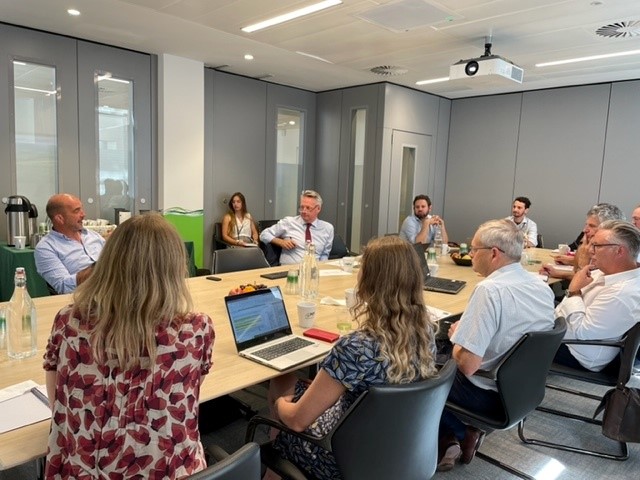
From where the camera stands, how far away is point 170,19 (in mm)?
4457

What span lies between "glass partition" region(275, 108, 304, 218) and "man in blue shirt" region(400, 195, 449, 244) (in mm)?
2618

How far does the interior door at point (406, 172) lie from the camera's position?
7.25m

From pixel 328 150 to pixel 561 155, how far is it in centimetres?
341

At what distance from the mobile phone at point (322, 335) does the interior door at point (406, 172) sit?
17.3ft

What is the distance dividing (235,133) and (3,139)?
2836 millimetres

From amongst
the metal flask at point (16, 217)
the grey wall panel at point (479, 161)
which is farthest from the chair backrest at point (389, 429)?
the grey wall panel at point (479, 161)

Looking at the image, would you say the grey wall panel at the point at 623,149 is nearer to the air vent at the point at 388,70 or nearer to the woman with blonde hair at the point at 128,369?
the air vent at the point at 388,70

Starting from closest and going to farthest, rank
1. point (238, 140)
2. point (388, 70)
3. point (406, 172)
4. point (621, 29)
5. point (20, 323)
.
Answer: point (20, 323) → point (621, 29) → point (388, 70) → point (238, 140) → point (406, 172)

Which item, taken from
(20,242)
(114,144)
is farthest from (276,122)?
(20,242)

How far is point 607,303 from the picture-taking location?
245 cm

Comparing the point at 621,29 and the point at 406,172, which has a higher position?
the point at 621,29

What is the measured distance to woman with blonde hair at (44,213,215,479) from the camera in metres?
1.16

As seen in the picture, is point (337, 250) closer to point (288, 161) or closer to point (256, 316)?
point (256, 316)

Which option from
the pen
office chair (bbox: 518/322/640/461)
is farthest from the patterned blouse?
office chair (bbox: 518/322/640/461)
